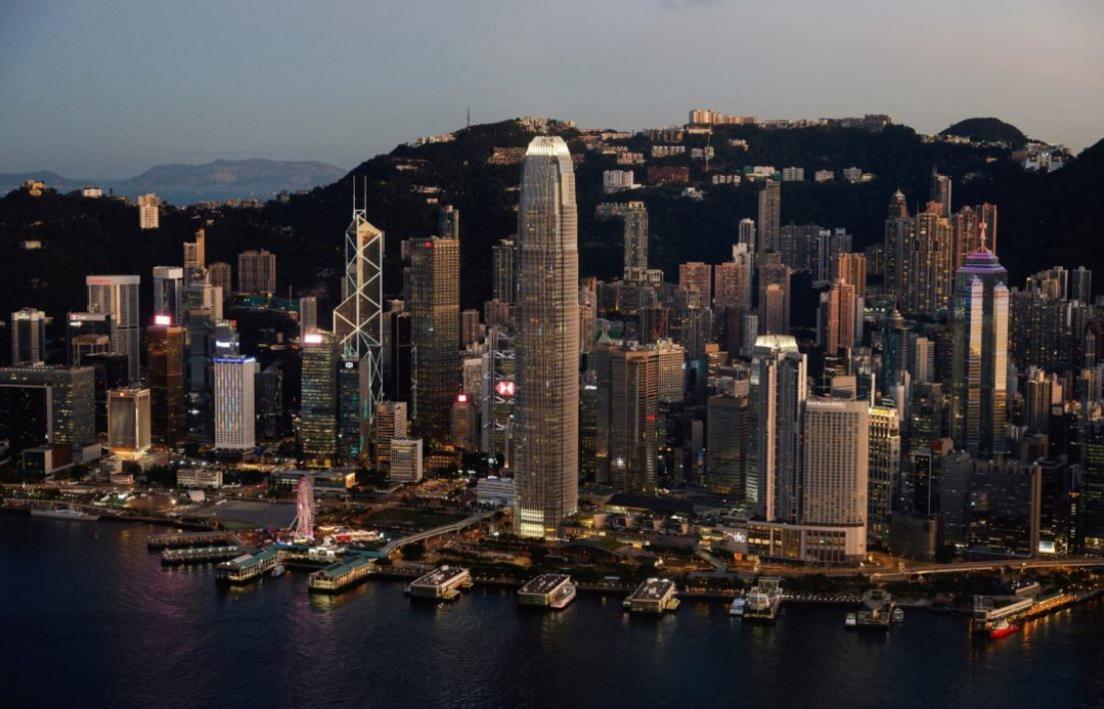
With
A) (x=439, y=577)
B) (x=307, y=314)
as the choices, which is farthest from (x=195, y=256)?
(x=439, y=577)

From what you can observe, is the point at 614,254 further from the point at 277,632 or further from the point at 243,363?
the point at 277,632

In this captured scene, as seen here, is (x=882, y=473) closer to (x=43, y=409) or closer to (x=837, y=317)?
(x=43, y=409)

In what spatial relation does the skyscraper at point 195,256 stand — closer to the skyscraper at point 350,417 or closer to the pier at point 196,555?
the skyscraper at point 350,417

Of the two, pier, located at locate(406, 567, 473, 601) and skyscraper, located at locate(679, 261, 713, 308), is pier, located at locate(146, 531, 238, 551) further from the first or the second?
skyscraper, located at locate(679, 261, 713, 308)

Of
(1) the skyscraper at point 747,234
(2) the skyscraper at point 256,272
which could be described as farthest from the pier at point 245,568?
(1) the skyscraper at point 747,234

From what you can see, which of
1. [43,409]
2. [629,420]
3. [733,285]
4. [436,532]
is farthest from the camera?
[733,285]

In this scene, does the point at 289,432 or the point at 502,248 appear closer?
the point at 289,432

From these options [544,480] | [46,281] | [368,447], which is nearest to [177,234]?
[46,281]

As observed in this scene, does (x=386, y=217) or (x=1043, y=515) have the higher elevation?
(x=386, y=217)

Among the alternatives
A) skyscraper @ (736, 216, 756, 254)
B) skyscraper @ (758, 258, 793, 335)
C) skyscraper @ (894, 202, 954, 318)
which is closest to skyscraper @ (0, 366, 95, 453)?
skyscraper @ (758, 258, 793, 335)
